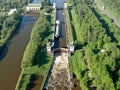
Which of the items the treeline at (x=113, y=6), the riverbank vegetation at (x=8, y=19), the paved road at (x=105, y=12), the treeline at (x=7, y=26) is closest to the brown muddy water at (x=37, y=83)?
the riverbank vegetation at (x=8, y=19)

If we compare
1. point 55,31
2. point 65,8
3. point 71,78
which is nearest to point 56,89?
point 71,78

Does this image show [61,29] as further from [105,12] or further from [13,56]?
[105,12]

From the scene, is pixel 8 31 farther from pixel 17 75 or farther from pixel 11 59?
pixel 17 75

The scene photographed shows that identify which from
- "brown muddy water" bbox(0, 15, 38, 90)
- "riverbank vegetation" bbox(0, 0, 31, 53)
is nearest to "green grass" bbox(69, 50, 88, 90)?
"brown muddy water" bbox(0, 15, 38, 90)

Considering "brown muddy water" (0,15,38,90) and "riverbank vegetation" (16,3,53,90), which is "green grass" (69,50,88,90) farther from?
"brown muddy water" (0,15,38,90)

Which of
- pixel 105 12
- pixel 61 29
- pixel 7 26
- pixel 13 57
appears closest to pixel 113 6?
pixel 105 12

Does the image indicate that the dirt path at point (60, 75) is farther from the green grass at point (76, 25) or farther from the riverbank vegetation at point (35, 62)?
the green grass at point (76, 25)

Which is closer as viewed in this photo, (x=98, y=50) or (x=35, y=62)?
(x=35, y=62)
